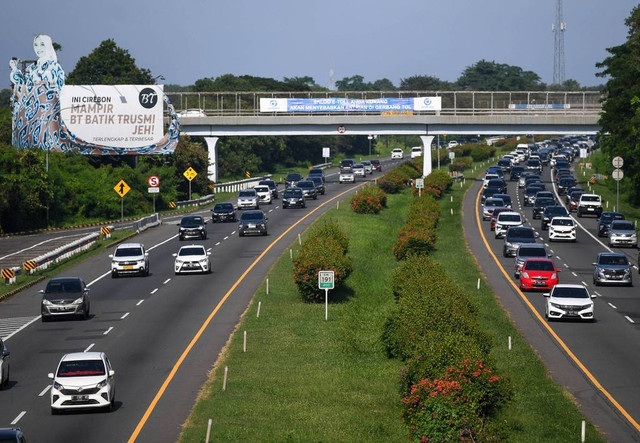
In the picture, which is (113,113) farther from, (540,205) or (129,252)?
(129,252)

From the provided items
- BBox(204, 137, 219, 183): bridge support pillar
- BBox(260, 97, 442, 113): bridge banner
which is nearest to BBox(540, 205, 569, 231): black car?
BBox(260, 97, 442, 113): bridge banner

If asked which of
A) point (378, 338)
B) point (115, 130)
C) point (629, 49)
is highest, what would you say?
point (629, 49)

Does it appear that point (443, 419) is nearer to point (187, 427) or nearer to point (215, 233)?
point (187, 427)

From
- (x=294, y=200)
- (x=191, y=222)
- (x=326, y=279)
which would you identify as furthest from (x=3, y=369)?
(x=294, y=200)

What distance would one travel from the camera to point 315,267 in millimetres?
50219

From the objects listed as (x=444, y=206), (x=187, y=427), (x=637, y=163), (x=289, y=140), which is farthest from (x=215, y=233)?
(x=289, y=140)

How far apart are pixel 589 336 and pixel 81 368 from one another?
20.4m

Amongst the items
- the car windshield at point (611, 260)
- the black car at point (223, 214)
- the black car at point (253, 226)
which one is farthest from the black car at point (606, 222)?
the black car at point (223, 214)

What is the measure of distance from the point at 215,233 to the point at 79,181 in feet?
67.9

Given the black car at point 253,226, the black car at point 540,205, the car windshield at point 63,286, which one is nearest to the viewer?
the car windshield at point 63,286

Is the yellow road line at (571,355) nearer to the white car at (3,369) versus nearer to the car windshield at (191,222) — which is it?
the white car at (3,369)

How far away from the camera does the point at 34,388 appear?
33.7m

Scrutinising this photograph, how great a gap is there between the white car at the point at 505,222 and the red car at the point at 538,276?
21.1 metres

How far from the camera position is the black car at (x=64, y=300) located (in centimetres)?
4512
